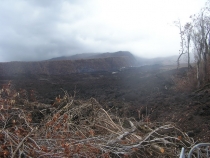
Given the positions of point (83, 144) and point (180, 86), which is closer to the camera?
point (83, 144)

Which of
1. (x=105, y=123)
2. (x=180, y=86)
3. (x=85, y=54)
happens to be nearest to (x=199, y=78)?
(x=180, y=86)

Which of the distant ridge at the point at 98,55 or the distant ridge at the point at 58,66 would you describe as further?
the distant ridge at the point at 98,55

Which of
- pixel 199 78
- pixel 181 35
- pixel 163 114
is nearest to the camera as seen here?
pixel 163 114

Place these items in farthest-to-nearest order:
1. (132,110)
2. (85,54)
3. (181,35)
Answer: (85,54), (181,35), (132,110)

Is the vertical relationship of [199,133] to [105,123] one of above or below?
below

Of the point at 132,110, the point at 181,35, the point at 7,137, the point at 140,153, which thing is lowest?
the point at 132,110

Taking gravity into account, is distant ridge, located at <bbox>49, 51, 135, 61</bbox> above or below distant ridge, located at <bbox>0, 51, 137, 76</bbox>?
above

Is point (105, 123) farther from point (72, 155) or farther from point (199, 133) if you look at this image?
point (199, 133)

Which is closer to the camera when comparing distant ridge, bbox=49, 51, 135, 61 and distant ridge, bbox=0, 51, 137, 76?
distant ridge, bbox=0, 51, 137, 76

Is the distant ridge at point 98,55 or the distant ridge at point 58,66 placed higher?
the distant ridge at point 98,55

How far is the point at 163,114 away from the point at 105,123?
4.34m

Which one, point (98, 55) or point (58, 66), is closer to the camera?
point (58, 66)

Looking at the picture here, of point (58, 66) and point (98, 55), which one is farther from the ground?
point (98, 55)

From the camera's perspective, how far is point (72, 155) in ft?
8.93
